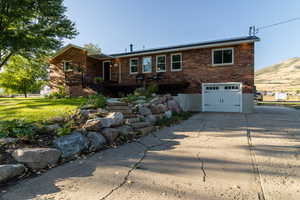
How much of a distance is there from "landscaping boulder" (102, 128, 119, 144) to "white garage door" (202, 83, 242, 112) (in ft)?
28.2

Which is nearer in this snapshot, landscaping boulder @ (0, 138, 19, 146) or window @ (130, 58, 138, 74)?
landscaping boulder @ (0, 138, 19, 146)

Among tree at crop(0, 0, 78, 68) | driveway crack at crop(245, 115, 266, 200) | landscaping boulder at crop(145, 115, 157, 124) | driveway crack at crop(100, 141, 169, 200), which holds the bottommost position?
driveway crack at crop(100, 141, 169, 200)

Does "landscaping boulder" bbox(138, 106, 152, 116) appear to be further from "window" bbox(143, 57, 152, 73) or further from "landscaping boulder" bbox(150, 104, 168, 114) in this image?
"window" bbox(143, 57, 152, 73)

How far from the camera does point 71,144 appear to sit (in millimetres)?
3365

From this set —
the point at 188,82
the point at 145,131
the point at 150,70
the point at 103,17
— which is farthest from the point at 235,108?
the point at 103,17

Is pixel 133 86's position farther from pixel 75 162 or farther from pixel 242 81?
pixel 75 162

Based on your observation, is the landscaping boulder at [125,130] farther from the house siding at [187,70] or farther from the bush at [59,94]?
the bush at [59,94]

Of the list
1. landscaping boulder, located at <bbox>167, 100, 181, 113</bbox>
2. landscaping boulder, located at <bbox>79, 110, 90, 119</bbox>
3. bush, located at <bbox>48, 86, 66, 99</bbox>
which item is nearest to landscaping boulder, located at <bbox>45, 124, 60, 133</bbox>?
landscaping boulder, located at <bbox>79, 110, 90, 119</bbox>

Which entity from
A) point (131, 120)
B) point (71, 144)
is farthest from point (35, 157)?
point (131, 120)

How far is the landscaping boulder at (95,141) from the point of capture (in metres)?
3.68

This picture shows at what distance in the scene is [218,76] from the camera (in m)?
10.9

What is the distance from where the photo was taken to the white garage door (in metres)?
10.6

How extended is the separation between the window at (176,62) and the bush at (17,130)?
33.5ft

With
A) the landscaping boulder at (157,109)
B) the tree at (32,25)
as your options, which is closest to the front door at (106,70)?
the tree at (32,25)
